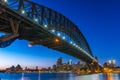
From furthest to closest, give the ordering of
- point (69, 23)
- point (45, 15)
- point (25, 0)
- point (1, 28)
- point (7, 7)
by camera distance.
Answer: point (69, 23) < point (45, 15) < point (1, 28) < point (25, 0) < point (7, 7)

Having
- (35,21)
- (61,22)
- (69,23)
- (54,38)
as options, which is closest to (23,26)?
(35,21)

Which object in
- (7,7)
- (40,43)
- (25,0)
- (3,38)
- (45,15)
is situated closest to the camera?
(7,7)

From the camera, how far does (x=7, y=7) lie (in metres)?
25.2

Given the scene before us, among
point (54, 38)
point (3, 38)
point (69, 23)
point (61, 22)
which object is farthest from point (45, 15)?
point (69, 23)

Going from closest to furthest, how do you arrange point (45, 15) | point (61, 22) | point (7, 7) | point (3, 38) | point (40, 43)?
point (7, 7), point (3, 38), point (45, 15), point (40, 43), point (61, 22)

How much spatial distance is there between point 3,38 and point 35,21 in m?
7.39

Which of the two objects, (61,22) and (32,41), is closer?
(32,41)

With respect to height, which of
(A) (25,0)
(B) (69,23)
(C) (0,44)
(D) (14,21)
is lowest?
(C) (0,44)

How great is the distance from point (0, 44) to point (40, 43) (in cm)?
2237

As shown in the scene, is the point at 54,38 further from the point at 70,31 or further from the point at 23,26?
the point at 70,31

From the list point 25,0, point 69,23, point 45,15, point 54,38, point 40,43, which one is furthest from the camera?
point 69,23

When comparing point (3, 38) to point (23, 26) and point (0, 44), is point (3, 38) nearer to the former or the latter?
point (0, 44)

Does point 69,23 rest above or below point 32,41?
above

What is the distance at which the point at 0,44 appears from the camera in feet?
90.4
